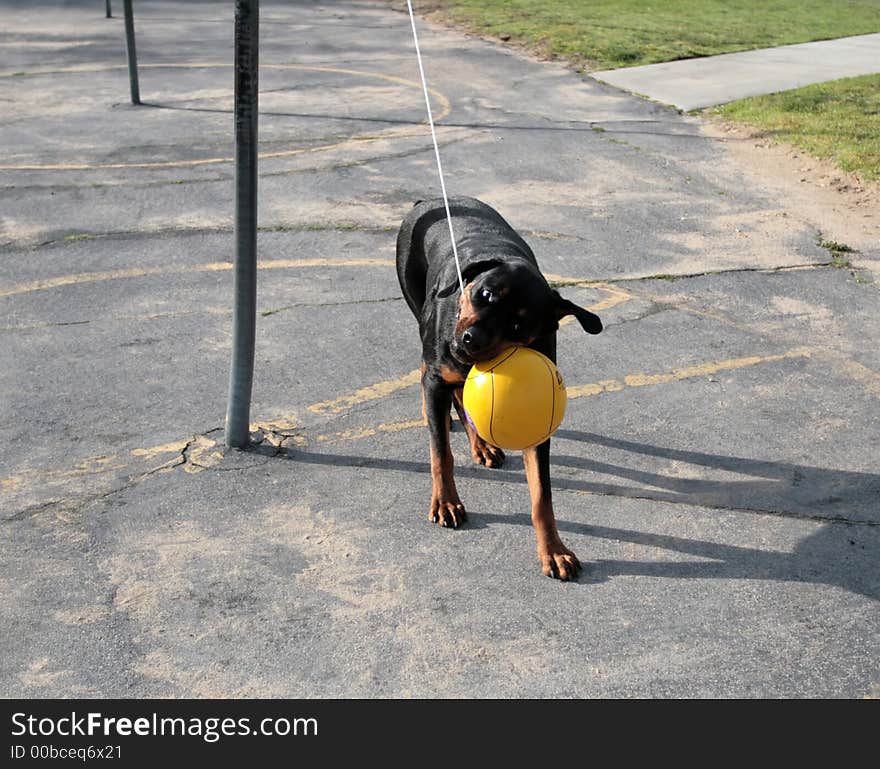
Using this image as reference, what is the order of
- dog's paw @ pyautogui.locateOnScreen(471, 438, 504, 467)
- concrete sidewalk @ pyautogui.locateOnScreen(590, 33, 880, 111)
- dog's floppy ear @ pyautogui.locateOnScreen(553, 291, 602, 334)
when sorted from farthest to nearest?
concrete sidewalk @ pyautogui.locateOnScreen(590, 33, 880, 111) < dog's paw @ pyautogui.locateOnScreen(471, 438, 504, 467) < dog's floppy ear @ pyautogui.locateOnScreen(553, 291, 602, 334)

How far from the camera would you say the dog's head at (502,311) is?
4.66 m

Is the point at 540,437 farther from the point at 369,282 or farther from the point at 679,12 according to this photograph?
the point at 679,12

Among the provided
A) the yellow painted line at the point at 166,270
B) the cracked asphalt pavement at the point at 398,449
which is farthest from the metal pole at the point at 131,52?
the yellow painted line at the point at 166,270

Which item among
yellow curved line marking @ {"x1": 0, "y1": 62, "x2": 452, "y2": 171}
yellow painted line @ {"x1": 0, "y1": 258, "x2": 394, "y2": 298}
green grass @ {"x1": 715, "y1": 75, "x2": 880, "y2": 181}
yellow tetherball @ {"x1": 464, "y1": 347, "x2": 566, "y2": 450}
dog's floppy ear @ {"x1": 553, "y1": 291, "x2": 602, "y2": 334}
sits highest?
dog's floppy ear @ {"x1": 553, "y1": 291, "x2": 602, "y2": 334}

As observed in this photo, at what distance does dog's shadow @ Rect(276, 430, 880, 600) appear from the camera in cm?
518

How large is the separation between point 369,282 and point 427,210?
242 centimetres

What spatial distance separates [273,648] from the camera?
4594 mm

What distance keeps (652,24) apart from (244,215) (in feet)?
54.7

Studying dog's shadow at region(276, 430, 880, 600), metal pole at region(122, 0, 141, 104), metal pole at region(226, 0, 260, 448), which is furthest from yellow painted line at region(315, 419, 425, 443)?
metal pole at region(122, 0, 141, 104)

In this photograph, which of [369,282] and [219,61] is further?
[219,61]

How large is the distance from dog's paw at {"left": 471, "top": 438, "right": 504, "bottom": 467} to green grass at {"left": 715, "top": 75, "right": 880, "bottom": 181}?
701 centimetres

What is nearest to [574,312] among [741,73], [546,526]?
[546,526]

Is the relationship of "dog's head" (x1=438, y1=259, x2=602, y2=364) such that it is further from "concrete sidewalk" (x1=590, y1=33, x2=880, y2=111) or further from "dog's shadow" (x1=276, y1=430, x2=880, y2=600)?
"concrete sidewalk" (x1=590, y1=33, x2=880, y2=111)
